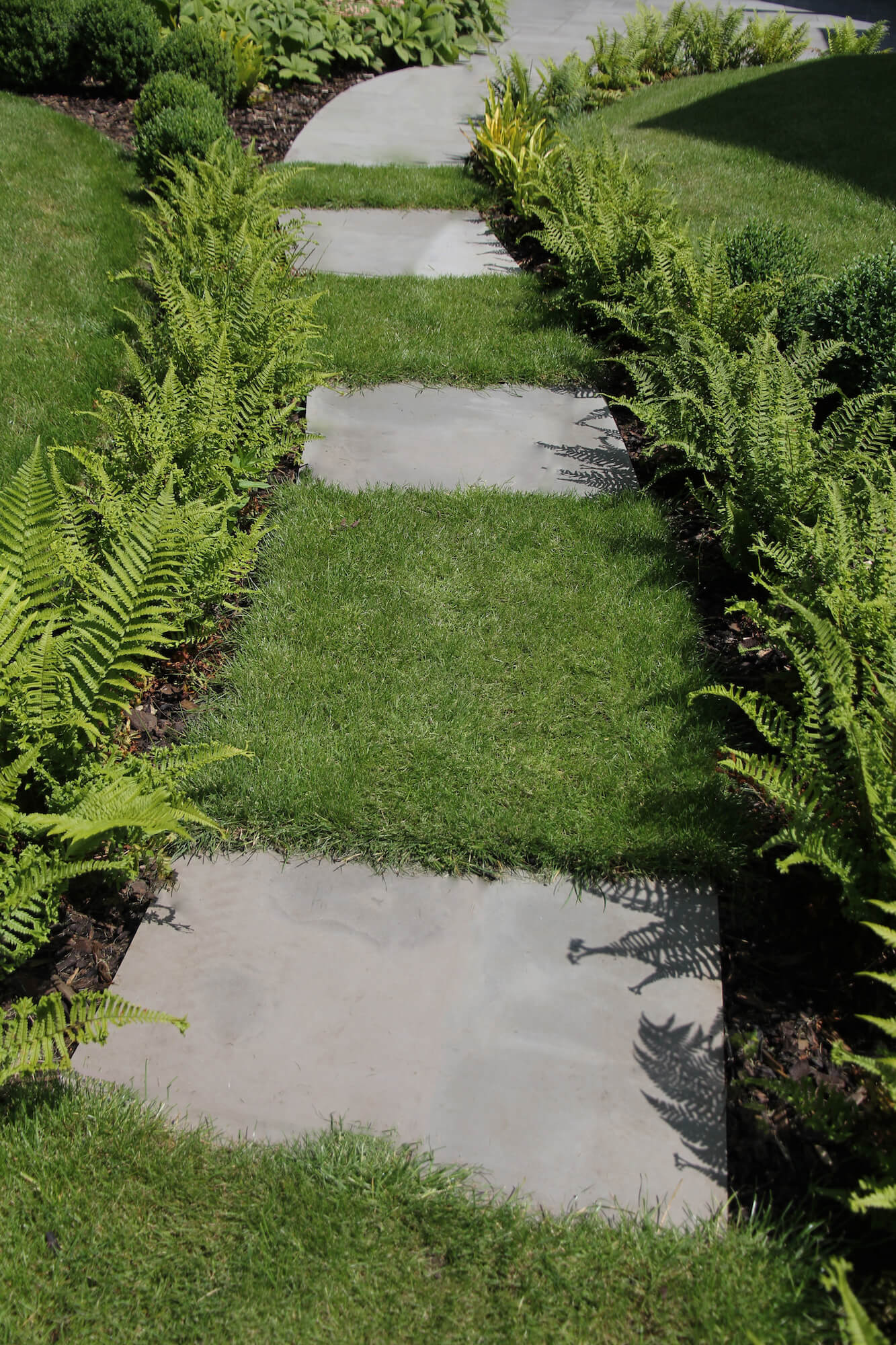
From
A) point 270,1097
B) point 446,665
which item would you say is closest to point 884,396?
point 446,665

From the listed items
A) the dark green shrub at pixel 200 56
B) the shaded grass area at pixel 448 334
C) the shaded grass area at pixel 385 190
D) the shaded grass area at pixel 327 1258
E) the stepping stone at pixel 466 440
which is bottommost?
the shaded grass area at pixel 327 1258

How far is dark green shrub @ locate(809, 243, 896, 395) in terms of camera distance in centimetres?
479

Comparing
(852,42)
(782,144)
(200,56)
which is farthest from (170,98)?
(852,42)

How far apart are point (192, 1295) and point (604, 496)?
358 centimetres

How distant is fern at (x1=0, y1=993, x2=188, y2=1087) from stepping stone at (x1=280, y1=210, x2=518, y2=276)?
535 cm

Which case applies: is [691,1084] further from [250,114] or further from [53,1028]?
[250,114]

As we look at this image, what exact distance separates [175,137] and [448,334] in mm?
2933

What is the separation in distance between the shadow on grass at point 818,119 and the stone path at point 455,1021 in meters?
7.23

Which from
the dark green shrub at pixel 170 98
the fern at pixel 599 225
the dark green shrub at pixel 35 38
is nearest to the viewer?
the fern at pixel 599 225

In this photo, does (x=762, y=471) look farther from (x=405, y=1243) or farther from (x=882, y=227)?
(x=882, y=227)

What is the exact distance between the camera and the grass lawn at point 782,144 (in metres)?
7.25

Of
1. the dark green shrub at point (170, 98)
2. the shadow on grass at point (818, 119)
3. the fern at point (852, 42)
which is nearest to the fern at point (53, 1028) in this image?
the dark green shrub at point (170, 98)

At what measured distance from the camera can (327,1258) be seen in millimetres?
2129

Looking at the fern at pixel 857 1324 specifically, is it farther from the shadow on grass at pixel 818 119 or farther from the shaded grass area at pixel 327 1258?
the shadow on grass at pixel 818 119
